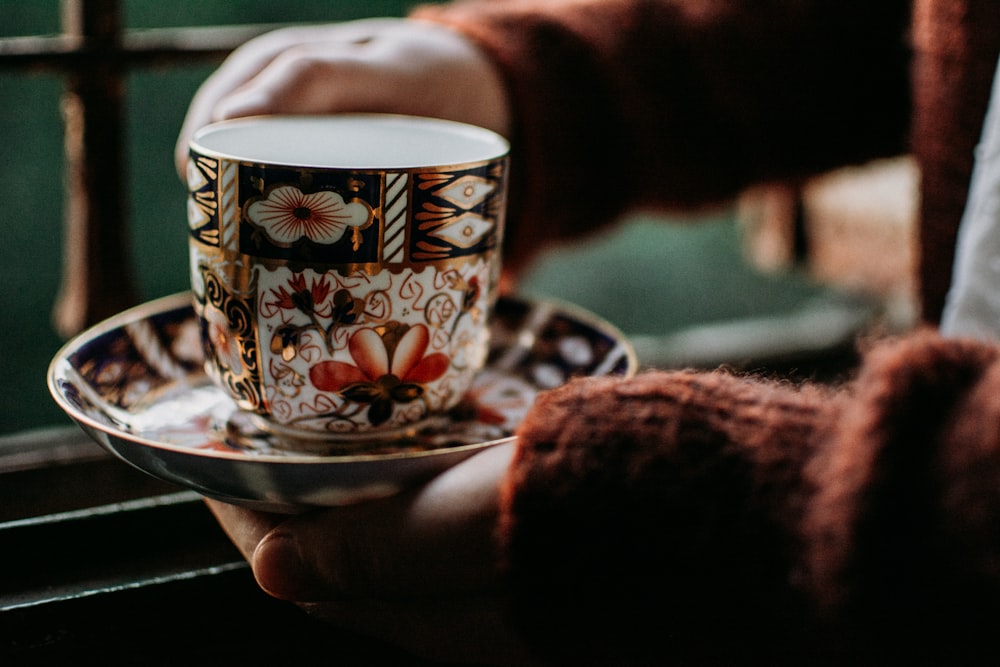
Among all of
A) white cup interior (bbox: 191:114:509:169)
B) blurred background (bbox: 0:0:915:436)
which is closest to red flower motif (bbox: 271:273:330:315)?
white cup interior (bbox: 191:114:509:169)

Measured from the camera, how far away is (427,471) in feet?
1.18

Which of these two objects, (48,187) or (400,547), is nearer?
(400,547)

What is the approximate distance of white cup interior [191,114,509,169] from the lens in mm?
472

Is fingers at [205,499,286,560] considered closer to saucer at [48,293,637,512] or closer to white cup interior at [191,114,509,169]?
saucer at [48,293,637,512]

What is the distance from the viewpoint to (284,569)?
35cm

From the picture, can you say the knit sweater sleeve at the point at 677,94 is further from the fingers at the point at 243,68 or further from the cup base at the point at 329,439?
the cup base at the point at 329,439

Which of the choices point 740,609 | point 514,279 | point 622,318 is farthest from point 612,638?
point 622,318

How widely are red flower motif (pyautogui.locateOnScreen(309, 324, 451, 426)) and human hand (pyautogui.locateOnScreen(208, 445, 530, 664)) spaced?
7 cm

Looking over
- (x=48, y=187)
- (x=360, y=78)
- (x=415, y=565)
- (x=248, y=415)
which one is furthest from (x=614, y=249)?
(x=415, y=565)

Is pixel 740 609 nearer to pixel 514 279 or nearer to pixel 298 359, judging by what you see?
pixel 298 359

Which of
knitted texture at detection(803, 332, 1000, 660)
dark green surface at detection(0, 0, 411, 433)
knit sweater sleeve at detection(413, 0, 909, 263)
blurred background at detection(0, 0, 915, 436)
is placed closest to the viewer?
knitted texture at detection(803, 332, 1000, 660)

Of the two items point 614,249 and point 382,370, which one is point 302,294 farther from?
point 614,249

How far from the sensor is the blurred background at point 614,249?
122cm

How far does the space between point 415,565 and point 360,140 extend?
0.26 m
